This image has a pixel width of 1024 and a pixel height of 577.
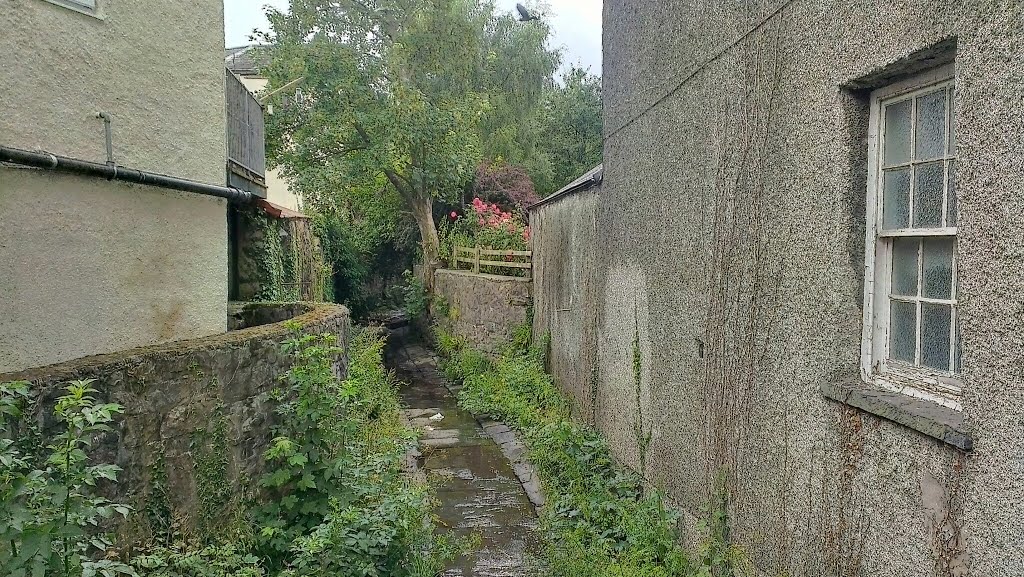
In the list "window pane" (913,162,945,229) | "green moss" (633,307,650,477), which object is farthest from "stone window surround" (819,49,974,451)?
"green moss" (633,307,650,477)

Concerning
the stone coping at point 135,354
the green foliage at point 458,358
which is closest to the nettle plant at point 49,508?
the stone coping at point 135,354

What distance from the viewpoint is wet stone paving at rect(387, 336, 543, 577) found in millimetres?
6250

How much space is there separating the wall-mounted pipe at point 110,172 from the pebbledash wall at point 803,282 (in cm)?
435

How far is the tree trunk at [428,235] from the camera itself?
64.4 ft

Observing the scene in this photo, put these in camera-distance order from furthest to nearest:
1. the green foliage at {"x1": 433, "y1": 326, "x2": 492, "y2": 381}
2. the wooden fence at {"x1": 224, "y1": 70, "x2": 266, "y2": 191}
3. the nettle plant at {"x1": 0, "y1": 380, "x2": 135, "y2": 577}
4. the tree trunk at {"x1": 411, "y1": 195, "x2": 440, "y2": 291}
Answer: the tree trunk at {"x1": 411, "y1": 195, "x2": 440, "y2": 291}, the green foliage at {"x1": 433, "y1": 326, "x2": 492, "y2": 381}, the wooden fence at {"x1": 224, "y1": 70, "x2": 266, "y2": 191}, the nettle plant at {"x1": 0, "y1": 380, "x2": 135, "y2": 577}

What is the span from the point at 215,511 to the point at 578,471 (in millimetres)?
4001

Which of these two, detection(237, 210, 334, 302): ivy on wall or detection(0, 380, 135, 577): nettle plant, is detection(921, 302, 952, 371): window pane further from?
detection(237, 210, 334, 302): ivy on wall

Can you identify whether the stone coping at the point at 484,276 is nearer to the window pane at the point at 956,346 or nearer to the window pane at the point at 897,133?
the window pane at the point at 897,133

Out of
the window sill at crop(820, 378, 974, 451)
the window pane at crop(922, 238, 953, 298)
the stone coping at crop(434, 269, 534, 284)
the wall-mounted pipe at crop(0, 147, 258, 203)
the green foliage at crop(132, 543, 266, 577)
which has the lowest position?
the green foliage at crop(132, 543, 266, 577)

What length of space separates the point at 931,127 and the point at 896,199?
0.36 m

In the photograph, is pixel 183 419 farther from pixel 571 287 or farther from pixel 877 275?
pixel 571 287

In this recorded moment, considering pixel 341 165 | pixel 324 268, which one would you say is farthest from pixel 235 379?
pixel 341 165

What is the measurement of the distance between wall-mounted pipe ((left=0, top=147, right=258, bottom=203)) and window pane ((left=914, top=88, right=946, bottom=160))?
5.73m

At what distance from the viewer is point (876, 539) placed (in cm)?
294
